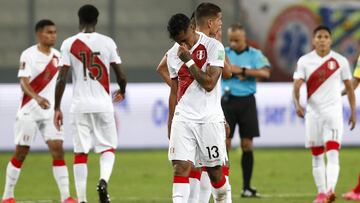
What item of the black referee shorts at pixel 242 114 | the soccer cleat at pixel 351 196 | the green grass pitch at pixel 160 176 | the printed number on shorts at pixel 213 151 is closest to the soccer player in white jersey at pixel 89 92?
the green grass pitch at pixel 160 176

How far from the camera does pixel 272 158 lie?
73.9 ft

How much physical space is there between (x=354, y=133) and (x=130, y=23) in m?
5.59

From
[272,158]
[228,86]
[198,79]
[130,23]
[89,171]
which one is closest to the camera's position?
[198,79]

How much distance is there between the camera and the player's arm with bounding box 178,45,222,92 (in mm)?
10867

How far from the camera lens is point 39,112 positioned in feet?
48.8

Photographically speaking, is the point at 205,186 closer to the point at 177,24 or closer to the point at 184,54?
the point at 184,54

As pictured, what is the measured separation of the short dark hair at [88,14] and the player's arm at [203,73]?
274 cm

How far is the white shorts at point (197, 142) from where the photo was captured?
11164mm

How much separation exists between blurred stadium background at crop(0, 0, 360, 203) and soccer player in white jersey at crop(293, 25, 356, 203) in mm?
2631

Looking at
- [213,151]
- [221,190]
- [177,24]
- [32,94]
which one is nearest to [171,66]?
[177,24]

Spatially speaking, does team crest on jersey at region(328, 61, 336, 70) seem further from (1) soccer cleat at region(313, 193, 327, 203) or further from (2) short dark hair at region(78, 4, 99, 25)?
(2) short dark hair at region(78, 4, 99, 25)

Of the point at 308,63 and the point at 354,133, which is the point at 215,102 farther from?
the point at 354,133

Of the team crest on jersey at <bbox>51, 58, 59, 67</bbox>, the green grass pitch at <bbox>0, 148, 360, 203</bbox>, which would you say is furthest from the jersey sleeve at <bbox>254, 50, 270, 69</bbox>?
the team crest on jersey at <bbox>51, 58, 59, 67</bbox>

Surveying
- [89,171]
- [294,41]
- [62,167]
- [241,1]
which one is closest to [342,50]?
[294,41]
